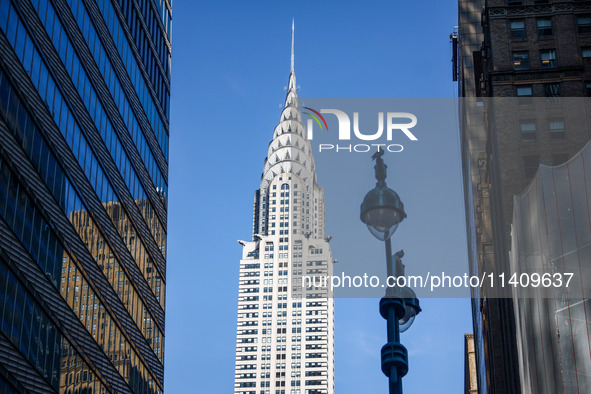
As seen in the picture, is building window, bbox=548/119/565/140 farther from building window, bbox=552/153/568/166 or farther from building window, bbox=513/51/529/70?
building window, bbox=513/51/529/70

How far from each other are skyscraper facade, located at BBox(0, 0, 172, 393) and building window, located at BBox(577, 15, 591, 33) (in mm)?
32843

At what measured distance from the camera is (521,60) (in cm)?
7712

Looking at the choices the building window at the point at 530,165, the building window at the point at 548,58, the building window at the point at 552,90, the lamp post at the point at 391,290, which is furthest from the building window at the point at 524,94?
the lamp post at the point at 391,290

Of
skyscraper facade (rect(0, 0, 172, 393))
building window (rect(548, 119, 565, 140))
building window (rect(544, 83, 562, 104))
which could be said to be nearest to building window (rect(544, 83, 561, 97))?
building window (rect(544, 83, 562, 104))

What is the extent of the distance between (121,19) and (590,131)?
3351 cm

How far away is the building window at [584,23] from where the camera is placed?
77.1 meters

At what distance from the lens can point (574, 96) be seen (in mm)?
73812

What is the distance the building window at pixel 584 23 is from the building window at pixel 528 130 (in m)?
8.96

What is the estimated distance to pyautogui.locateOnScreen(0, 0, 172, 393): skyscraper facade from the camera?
166 feet

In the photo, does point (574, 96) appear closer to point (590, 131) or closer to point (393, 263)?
point (590, 131)

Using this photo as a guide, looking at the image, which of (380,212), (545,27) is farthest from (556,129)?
(380,212)

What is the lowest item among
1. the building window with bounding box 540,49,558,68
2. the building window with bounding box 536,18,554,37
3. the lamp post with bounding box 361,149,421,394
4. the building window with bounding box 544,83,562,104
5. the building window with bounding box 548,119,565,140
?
the lamp post with bounding box 361,149,421,394

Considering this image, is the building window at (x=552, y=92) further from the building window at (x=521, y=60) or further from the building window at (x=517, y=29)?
the building window at (x=517, y=29)

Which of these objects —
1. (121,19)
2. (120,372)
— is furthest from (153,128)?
(120,372)
